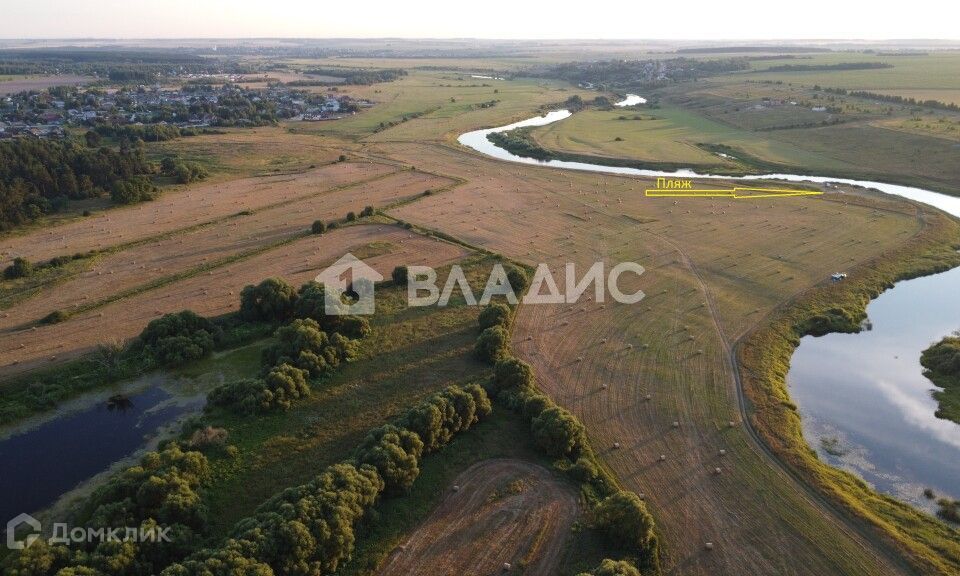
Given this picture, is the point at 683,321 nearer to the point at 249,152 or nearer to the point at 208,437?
the point at 208,437

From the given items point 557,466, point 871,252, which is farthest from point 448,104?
point 557,466

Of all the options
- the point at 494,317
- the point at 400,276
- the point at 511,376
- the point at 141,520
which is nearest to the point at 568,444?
the point at 511,376

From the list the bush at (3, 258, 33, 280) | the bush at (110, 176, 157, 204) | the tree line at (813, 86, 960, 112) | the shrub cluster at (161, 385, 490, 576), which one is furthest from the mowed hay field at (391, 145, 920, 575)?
the tree line at (813, 86, 960, 112)

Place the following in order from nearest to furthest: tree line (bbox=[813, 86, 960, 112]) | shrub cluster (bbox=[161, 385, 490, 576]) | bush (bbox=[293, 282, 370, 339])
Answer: shrub cluster (bbox=[161, 385, 490, 576]) → bush (bbox=[293, 282, 370, 339]) → tree line (bbox=[813, 86, 960, 112])

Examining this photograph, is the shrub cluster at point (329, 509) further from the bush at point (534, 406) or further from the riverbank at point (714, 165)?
the riverbank at point (714, 165)

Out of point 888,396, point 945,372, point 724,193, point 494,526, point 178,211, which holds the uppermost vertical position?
point 724,193

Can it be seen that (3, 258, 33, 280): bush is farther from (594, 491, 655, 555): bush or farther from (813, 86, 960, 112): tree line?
(813, 86, 960, 112): tree line
